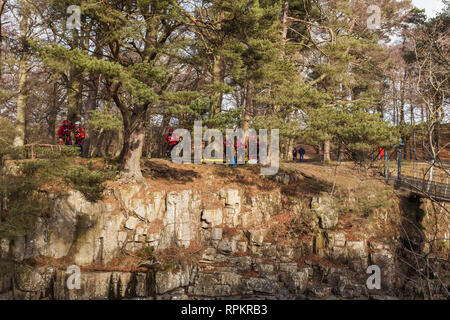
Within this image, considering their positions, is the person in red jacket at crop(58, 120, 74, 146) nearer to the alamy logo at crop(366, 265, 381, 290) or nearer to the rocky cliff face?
the rocky cliff face

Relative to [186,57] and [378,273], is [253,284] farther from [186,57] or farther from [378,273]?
[186,57]

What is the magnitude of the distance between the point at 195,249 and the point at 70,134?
243 inches

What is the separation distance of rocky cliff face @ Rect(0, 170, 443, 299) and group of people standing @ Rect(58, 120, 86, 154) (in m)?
2.71

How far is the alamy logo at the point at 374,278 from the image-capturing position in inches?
368

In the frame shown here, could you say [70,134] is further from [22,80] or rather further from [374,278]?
[374,278]

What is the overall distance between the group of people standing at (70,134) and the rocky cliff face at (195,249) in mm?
2707

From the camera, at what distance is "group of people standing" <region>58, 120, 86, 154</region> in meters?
10.2

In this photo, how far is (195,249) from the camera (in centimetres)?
954

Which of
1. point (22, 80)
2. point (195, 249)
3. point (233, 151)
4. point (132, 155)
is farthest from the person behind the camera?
point (233, 151)

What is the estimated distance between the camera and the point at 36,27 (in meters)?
11.4

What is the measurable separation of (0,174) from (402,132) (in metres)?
11.8

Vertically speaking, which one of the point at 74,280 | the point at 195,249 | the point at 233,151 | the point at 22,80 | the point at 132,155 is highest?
the point at 22,80

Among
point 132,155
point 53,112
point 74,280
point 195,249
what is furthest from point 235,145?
point 53,112

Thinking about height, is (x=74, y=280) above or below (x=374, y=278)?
above
